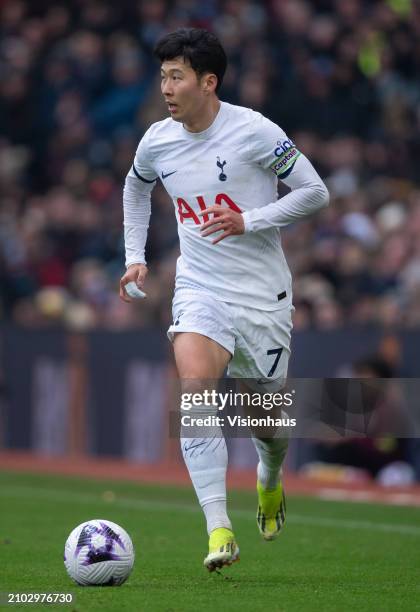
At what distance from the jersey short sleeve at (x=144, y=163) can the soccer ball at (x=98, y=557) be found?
204cm

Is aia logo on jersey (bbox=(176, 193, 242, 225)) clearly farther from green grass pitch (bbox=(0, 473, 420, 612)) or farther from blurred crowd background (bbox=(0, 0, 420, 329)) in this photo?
blurred crowd background (bbox=(0, 0, 420, 329))

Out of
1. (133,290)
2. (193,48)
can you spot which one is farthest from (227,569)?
(193,48)

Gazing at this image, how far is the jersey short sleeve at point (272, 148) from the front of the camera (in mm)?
7309

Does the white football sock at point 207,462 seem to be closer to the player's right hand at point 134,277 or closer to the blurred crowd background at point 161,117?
the player's right hand at point 134,277

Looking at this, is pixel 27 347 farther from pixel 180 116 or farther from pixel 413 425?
pixel 180 116

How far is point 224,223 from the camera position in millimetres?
7039

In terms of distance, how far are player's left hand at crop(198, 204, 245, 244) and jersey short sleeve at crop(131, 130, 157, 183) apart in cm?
68

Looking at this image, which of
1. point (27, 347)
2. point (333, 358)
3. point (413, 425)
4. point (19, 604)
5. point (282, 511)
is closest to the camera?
point (19, 604)

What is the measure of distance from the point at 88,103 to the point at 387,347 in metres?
7.84

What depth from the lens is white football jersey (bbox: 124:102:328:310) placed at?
7320 mm

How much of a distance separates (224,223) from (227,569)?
1.93 m

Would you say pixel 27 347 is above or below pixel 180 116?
below

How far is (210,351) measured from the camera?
7086 mm

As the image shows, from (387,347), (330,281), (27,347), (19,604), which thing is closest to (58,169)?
(27,347)
